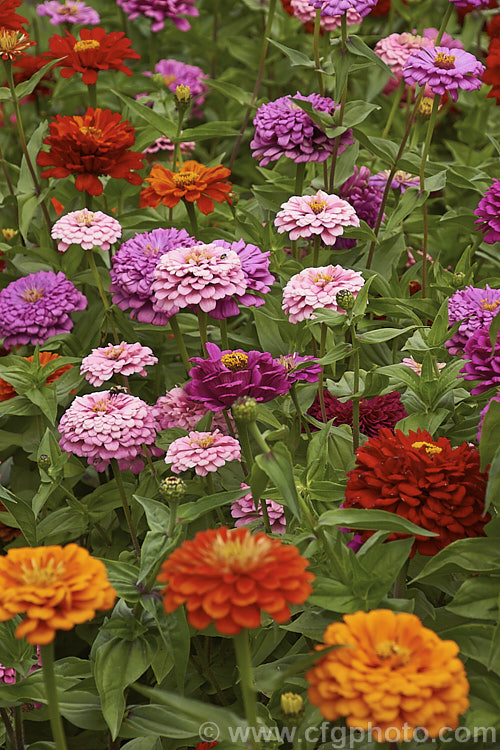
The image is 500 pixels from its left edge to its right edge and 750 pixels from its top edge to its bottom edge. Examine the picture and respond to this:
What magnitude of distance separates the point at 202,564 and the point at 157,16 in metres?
1.73

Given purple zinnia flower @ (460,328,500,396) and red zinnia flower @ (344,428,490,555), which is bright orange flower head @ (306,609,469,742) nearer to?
red zinnia flower @ (344,428,490,555)

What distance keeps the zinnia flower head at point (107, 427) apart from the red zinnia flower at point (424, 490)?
1.08 ft

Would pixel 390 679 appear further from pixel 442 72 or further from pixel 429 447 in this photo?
pixel 442 72

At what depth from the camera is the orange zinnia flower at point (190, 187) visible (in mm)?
1370

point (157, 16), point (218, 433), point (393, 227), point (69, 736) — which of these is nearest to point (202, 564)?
point (218, 433)

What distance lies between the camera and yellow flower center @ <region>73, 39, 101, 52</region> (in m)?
1.64

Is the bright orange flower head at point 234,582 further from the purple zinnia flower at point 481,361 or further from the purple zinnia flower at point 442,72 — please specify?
the purple zinnia flower at point 442,72

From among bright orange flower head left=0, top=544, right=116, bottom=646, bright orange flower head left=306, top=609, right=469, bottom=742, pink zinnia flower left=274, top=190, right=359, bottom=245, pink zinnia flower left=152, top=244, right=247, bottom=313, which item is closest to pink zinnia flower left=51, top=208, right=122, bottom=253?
pink zinnia flower left=152, top=244, right=247, bottom=313

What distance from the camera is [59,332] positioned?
4.85 feet

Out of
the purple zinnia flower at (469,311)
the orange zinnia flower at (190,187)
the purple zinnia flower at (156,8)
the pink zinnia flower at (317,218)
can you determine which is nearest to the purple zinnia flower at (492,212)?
the purple zinnia flower at (469,311)

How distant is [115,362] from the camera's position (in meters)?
1.25

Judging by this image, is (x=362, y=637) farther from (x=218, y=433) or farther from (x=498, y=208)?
(x=498, y=208)

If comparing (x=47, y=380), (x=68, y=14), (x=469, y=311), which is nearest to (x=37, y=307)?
(x=47, y=380)

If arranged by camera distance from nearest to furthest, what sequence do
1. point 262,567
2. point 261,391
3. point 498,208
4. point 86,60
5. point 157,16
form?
point 262,567 → point 261,391 → point 498,208 → point 86,60 → point 157,16
